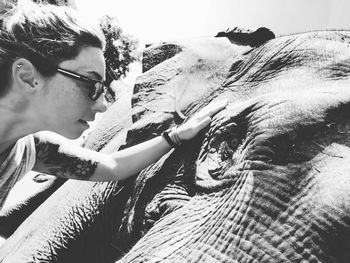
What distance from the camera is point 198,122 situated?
1.33 meters

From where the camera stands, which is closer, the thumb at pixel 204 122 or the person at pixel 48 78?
the person at pixel 48 78

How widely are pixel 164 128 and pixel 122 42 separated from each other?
873cm

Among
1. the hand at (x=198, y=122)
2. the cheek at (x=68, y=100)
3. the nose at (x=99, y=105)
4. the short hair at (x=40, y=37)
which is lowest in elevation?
the hand at (x=198, y=122)

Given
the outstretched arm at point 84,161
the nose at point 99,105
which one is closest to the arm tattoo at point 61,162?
the outstretched arm at point 84,161

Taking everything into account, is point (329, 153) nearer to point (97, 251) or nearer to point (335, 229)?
point (335, 229)

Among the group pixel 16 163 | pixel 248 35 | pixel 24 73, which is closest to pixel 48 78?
pixel 24 73

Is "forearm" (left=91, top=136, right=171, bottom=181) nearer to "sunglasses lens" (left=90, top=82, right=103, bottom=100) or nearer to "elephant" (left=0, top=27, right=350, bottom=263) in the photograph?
"elephant" (left=0, top=27, right=350, bottom=263)

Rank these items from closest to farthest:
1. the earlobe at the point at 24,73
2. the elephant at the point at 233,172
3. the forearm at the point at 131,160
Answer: the elephant at the point at 233,172, the earlobe at the point at 24,73, the forearm at the point at 131,160

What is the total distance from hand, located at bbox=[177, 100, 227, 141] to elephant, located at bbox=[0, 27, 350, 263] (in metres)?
0.02

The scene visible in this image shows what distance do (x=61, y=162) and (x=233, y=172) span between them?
2.22ft

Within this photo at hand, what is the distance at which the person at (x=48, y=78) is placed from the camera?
1170mm

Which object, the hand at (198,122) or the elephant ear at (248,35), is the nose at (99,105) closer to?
the hand at (198,122)

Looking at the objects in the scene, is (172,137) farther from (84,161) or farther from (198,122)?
(84,161)

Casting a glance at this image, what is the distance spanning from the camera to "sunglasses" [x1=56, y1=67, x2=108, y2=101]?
1197mm
